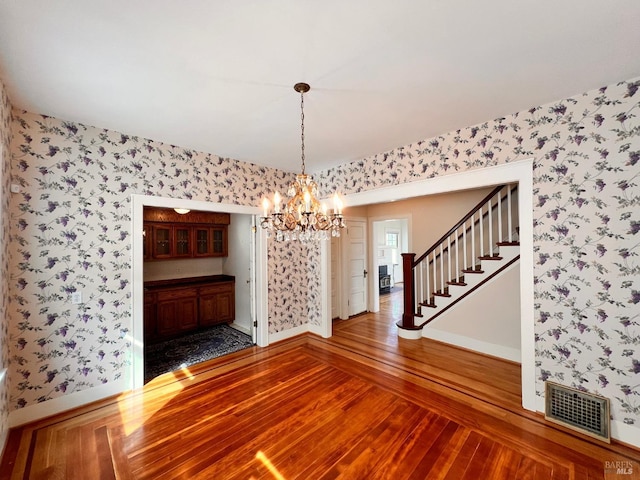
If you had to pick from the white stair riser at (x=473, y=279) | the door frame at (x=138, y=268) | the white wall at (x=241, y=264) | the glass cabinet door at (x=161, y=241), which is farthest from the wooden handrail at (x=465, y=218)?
the glass cabinet door at (x=161, y=241)

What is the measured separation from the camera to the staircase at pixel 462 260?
3850 millimetres

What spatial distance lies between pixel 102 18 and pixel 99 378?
319 centimetres

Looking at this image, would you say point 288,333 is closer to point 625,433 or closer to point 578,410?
point 578,410

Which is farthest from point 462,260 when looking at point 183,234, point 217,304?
point 183,234

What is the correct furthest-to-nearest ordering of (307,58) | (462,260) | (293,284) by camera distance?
(293,284), (462,260), (307,58)

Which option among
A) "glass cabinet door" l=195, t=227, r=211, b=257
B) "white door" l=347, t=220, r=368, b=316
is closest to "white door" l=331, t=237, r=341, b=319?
"white door" l=347, t=220, r=368, b=316

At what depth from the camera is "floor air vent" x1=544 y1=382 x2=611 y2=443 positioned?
2137 millimetres

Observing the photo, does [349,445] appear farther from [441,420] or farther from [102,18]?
[102,18]

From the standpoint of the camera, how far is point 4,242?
214 centimetres

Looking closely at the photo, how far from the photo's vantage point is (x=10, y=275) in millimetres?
2316

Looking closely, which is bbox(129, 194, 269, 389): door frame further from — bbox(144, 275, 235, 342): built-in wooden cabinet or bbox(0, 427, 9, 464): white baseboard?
bbox(144, 275, 235, 342): built-in wooden cabinet

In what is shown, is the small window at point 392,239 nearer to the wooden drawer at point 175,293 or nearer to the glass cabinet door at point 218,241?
the glass cabinet door at point 218,241

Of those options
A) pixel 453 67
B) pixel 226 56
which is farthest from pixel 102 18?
pixel 453 67

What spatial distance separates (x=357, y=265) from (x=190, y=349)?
11.8 ft
